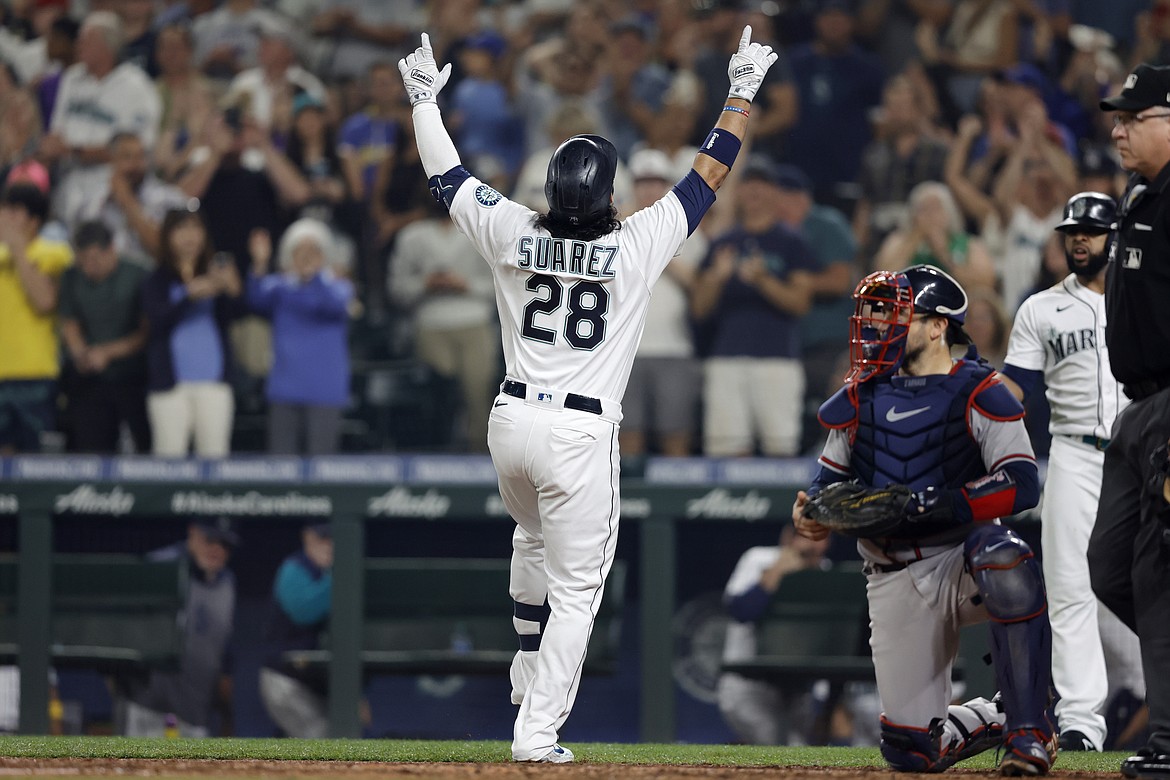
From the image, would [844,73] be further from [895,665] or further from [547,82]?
[895,665]

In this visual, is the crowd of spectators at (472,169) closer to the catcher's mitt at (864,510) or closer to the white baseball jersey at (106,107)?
the white baseball jersey at (106,107)

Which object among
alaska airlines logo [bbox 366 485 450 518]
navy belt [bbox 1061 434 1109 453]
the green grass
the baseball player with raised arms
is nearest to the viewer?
the baseball player with raised arms

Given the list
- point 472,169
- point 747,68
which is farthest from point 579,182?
point 472,169

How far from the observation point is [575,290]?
15.7 ft

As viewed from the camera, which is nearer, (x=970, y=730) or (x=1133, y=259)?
(x=1133, y=259)

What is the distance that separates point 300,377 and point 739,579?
2797mm

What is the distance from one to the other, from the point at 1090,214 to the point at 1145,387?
1.97 m

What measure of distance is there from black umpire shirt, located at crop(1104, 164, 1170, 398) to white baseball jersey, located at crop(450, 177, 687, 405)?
140cm

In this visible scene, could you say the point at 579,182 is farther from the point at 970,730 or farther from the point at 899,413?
the point at 970,730

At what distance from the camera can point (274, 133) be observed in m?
9.79

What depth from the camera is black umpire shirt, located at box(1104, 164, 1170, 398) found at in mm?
4035

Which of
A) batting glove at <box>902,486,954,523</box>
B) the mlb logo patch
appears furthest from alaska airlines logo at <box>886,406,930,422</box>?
the mlb logo patch

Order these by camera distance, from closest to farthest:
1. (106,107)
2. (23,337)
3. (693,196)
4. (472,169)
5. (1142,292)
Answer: (1142,292) < (693,196) < (23,337) < (472,169) < (106,107)

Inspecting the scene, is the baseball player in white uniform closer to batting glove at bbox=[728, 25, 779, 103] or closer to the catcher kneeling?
the catcher kneeling
